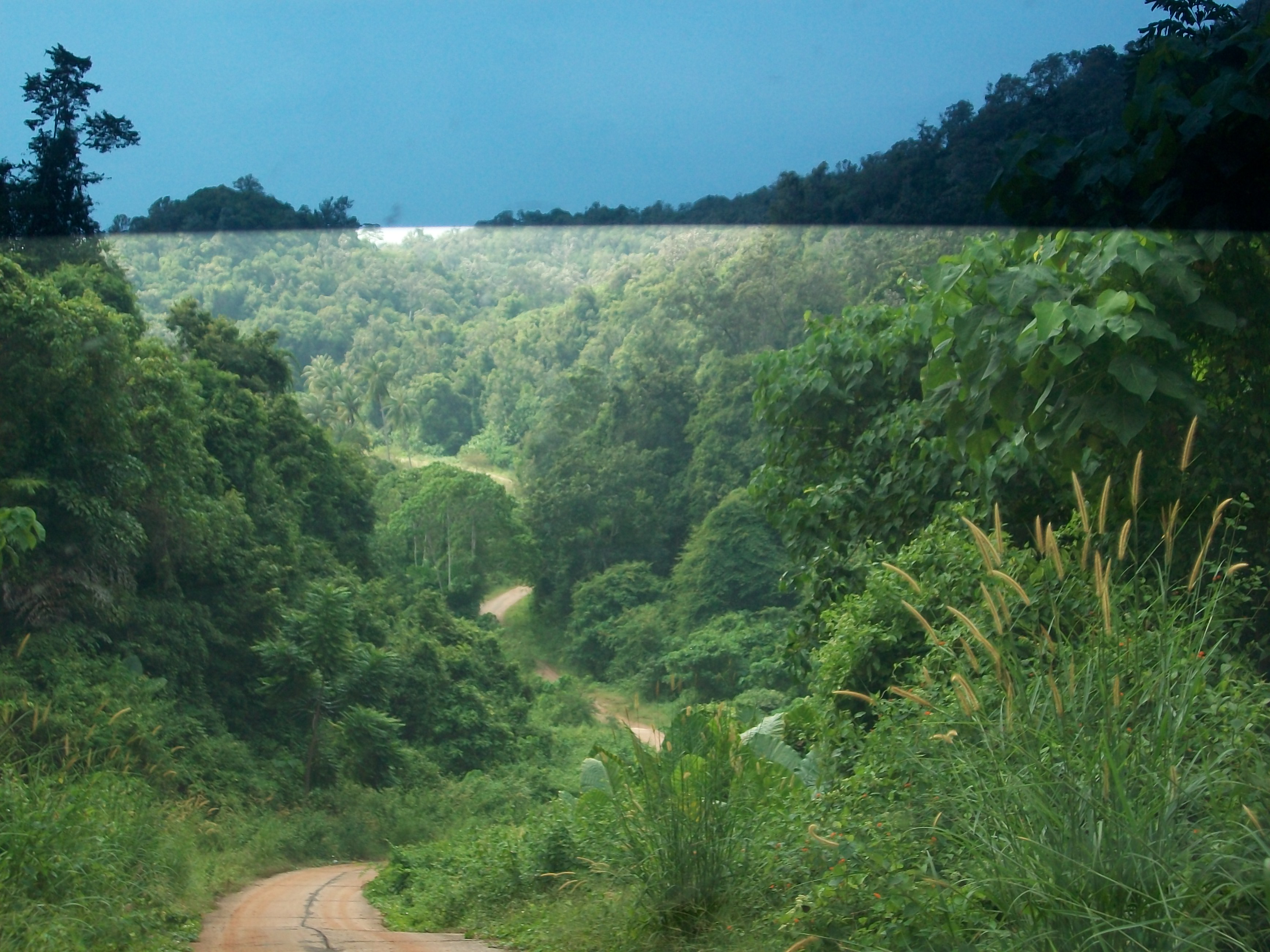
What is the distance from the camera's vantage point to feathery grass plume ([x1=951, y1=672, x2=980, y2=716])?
10.2 feet

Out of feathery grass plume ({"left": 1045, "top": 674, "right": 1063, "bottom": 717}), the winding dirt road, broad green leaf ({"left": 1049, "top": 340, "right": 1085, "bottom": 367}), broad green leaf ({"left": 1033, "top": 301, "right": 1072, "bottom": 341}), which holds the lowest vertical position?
the winding dirt road

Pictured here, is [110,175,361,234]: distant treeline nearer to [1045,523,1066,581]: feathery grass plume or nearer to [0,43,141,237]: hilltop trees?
[0,43,141,237]: hilltop trees

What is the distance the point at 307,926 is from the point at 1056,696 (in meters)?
4.69

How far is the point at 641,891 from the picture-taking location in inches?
173

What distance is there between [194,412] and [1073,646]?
47.5 feet

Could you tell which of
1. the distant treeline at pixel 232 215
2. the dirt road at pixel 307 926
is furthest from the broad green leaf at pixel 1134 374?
the distant treeline at pixel 232 215

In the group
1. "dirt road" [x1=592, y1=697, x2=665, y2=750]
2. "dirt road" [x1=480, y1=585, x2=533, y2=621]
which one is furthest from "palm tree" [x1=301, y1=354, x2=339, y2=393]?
"dirt road" [x1=592, y1=697, x2=665, y2=750]

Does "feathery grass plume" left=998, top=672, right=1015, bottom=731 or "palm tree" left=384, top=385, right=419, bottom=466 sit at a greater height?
"feathery grass plume" left=998, top=672, right=1015, bottom=731

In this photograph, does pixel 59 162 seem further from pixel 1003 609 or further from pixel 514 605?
pixel 514 605

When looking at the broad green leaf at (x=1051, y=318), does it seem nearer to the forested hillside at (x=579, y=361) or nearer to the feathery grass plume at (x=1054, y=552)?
the feathery grass plume at (x=1054, y=552)

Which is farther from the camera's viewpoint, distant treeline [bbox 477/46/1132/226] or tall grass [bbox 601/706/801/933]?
distant treeline [bbox 477/46/1132/226]

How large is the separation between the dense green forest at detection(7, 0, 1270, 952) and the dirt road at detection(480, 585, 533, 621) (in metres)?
11.0

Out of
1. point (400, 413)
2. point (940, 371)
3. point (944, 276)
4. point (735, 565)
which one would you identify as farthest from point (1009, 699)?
point (400, 413)

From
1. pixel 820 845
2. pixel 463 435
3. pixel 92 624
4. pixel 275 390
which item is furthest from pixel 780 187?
pixel 463 435
